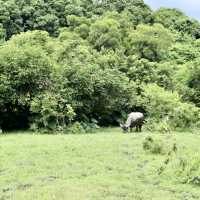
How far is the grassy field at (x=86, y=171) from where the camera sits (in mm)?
13094

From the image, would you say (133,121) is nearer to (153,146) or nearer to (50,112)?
(50,112)

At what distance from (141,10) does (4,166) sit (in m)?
48.8

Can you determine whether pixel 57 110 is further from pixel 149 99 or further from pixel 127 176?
pixel 127 176

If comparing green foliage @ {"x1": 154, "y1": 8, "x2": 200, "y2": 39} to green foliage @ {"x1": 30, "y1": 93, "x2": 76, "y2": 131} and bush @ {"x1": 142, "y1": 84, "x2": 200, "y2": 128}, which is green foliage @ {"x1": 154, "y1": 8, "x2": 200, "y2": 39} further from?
green foliage @ {"x1": 30, "y1": 93, "x2": 76, "y2": 131}

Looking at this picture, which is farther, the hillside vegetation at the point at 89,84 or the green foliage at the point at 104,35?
the green foliage at the point at 104,35

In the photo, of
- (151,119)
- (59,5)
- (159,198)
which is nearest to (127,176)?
(159,198)

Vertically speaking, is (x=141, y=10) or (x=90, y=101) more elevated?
(x=141, y=10)

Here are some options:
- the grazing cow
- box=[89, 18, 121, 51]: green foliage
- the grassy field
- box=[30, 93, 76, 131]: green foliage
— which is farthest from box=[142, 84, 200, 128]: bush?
box=[89, 18, 121, 51]: green foliage

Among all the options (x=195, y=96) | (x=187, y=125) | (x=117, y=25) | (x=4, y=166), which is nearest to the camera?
(x=4, y=166)

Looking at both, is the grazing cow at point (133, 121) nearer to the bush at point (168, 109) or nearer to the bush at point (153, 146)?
the bush at point (168, 109)

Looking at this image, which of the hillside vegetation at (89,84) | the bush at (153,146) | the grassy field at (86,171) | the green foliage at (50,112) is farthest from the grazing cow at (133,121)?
the bush at (153,146)

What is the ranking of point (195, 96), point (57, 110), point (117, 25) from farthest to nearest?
point (117, 25), point (195, 96), point (57, 110)

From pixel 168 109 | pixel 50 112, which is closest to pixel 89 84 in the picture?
pixel 50 112

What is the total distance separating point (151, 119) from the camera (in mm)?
30312
